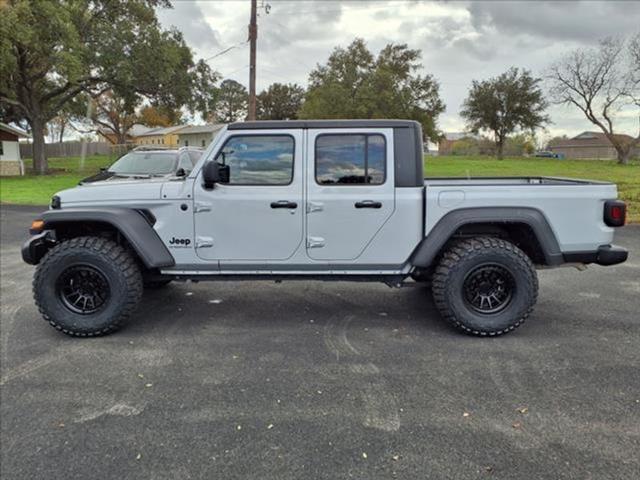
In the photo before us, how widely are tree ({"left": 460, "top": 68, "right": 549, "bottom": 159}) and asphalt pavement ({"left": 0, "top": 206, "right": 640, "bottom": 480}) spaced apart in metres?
47.6

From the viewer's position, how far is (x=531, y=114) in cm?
4819

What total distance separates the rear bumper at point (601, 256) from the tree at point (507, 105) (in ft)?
154

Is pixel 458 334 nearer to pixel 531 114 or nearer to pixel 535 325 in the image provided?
pixel 535 325

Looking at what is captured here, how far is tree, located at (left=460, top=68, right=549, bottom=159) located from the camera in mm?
48000

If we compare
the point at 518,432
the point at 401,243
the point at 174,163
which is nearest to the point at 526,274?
the point at 401,243

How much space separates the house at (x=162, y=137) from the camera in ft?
206

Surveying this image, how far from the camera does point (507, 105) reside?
48.6 metres

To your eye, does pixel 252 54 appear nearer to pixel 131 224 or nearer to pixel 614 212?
pixel 131 224

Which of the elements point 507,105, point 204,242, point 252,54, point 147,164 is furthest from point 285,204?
point 507,105

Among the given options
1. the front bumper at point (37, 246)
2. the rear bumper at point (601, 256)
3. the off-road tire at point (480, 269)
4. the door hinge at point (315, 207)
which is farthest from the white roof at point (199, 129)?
the rear bumper at point (601, 256)

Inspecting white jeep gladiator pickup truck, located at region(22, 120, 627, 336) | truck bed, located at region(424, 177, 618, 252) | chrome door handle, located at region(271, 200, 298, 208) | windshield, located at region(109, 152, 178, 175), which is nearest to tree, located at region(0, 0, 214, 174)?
windshield, located at region(109, 152, 178, 175)

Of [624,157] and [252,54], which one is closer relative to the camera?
[252,54]

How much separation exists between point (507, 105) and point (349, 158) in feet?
166

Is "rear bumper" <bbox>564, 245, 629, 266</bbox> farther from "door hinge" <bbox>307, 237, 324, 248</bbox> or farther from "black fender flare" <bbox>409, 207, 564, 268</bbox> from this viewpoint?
"door hinge" <bbox>307, 237, 324, 248</bbox>
